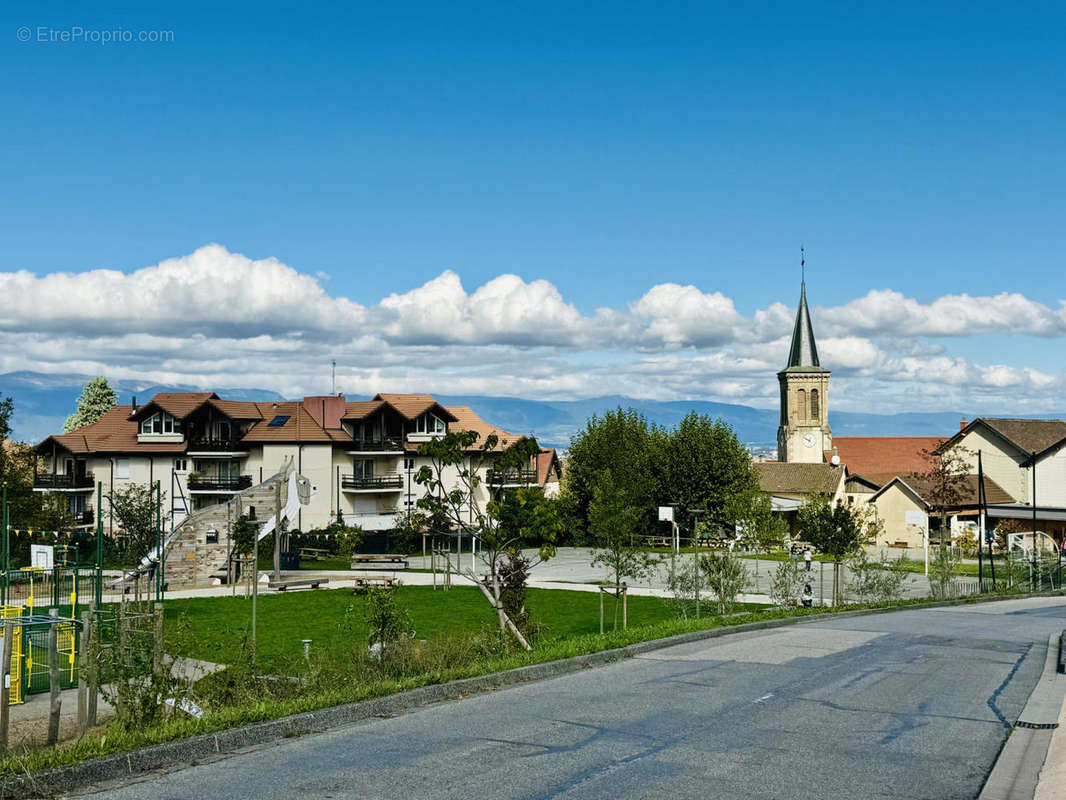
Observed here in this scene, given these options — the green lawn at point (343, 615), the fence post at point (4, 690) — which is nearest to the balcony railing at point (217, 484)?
the green lawn at point (343, 615)

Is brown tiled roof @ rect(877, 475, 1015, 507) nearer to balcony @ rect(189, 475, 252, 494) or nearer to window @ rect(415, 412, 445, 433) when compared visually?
window @ rect(415, 412, 445, 433)

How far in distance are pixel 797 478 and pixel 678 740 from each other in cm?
7861

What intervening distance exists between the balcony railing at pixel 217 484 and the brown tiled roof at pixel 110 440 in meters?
2.40

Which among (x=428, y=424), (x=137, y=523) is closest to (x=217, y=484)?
(x=428, y=424)

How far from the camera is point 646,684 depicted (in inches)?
554

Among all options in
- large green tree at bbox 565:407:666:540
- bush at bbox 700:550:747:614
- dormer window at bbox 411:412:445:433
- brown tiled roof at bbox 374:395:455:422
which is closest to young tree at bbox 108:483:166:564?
brown tiled roof at bbox 374:395:455:422

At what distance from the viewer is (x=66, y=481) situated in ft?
210

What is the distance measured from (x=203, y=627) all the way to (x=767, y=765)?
21.7 m

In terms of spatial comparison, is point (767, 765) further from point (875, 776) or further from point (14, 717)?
point (14, 717)

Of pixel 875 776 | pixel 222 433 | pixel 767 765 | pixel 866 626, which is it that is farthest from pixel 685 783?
pixel 222 433

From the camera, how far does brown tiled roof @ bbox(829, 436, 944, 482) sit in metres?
117

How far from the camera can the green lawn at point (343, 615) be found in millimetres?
24547

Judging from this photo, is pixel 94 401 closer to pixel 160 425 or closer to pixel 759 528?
pixel 160 425

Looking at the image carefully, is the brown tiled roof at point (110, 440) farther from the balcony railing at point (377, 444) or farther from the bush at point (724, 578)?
the bush at point (724, 578)
